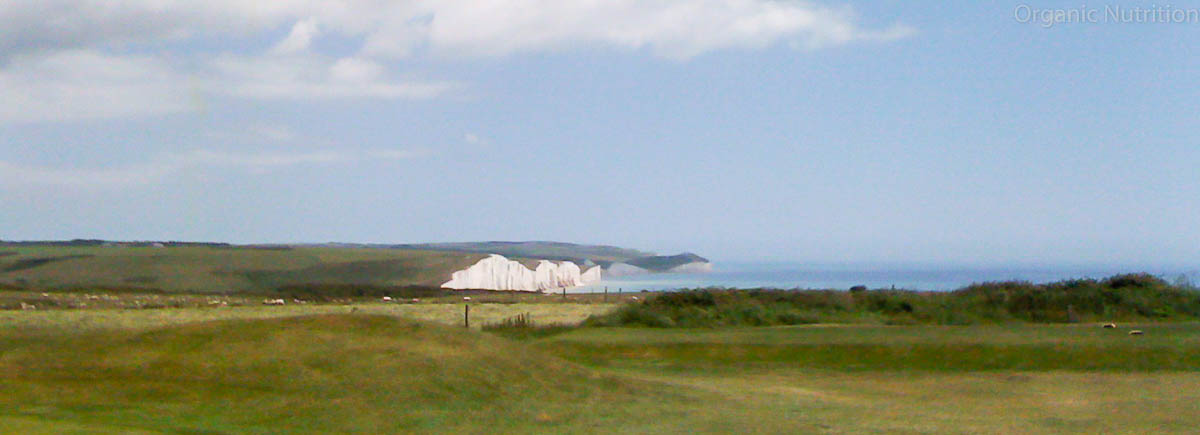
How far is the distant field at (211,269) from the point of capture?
57.7 meters

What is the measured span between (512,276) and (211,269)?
94.8 ft

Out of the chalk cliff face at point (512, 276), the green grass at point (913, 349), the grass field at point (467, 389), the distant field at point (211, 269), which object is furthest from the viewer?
the chalk cliff face at point (512, 276)

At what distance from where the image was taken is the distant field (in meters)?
57.7

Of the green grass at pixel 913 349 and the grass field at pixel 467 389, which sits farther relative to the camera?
the green grass at pixel 913 349

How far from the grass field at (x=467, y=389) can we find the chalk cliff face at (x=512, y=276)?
181 ft

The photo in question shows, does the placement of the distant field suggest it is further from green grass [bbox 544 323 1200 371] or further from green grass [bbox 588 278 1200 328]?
green grass [bbox 544 323 1200 371]

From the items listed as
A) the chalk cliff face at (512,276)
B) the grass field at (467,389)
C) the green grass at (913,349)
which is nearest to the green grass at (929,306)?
the green grass at (913,349)

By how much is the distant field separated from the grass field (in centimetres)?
4122

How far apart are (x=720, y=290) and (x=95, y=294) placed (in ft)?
116

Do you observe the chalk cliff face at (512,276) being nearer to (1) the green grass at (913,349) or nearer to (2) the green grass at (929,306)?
(2) the green grass at (929,306)

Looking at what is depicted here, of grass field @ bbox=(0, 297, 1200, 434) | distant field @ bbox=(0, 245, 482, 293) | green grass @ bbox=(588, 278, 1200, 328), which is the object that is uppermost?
distant field @ bbox=(0, 245, 482, 293)

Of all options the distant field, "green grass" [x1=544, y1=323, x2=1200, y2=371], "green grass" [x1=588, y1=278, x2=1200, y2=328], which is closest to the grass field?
"green grass" [x1=544, y1=323, x2=1200, y2=371]

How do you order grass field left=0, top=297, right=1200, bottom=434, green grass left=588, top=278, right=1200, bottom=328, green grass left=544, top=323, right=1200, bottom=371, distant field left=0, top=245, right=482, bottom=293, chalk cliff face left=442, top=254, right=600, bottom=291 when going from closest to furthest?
grass field left=0, top=297, right=1200, bottom=434 < green grass left=544, top=323, right=1200, bottom=371 < green grass left=588, top=278, right=1200, bottom=328 < distant field left=0, top=245, right=482, bottom=293 < chalk cliff face left=442, top=254, right=600, bottom=291

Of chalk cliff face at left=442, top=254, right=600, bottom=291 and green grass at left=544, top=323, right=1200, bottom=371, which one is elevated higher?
chalk cliff face at left=442, top=254, right=600, bottom=291
